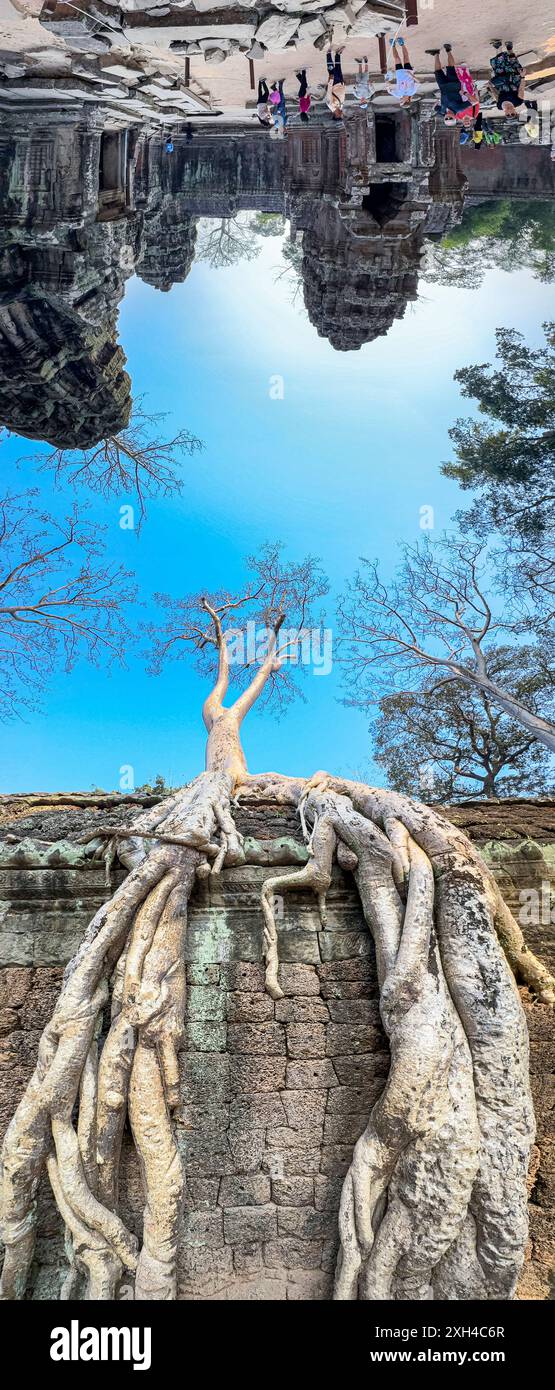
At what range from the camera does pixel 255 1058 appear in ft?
10.7

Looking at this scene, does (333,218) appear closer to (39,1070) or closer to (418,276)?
(418,276)

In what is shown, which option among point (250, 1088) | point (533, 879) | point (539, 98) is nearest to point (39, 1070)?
point (250, 1088)

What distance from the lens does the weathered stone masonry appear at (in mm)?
3064

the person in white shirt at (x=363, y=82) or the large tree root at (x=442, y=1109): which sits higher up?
the person in white shirt at (x=363, y=82)

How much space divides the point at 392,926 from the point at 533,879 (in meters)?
1.02

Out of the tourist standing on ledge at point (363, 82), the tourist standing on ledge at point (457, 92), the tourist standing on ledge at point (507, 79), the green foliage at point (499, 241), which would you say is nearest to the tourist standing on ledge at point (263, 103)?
the tourist standing on ledge at point (363, 82)

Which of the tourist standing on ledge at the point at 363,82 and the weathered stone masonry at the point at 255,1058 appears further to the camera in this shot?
the tourist standing on ledge at the point at 363,82

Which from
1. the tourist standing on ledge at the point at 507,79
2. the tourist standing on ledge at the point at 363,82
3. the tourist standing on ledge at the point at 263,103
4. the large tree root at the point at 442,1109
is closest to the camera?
the large tree root at the point at 442,1109

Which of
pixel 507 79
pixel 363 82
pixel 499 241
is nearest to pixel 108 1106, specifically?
pixel 507 79

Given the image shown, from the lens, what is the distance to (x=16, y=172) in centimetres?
705

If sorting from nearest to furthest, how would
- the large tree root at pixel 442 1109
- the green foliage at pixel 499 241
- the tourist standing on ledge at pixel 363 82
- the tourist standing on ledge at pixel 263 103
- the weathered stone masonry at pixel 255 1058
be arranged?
1. the large tree root at pixel 442 1109
2. the weathered stone masonry at pixel 255 1058
3. the tourist standing on ledge at pixel 363 82
4. the tourist standing on ledge at pixel 263 103
5. the green foliage at pixel 499 241

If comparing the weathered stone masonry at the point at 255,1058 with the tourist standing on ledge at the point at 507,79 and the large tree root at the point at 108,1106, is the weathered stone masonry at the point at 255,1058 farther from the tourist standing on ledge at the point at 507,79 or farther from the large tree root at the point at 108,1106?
the tourist standing on ledge at the point at 507,79

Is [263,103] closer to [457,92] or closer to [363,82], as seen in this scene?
[363,82]

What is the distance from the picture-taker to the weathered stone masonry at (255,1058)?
10.1 feet
